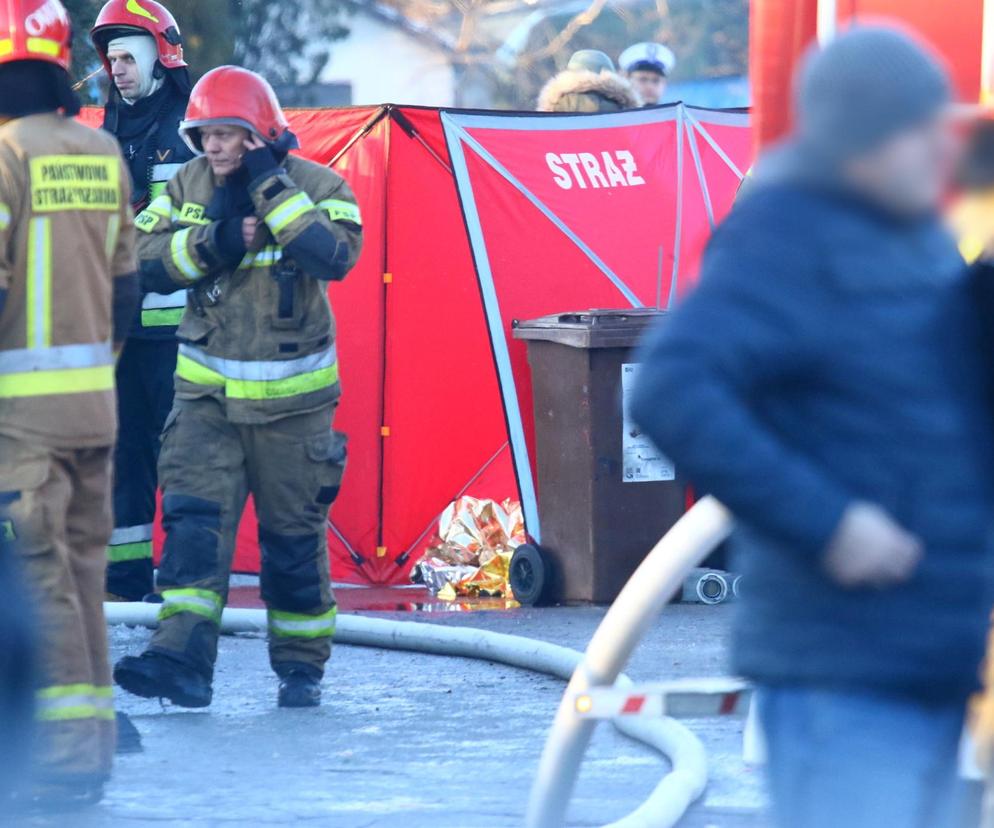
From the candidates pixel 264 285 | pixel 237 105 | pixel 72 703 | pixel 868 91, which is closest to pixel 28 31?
pixel 237 105

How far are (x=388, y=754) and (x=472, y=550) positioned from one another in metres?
3.67

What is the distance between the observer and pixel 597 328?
8242 millimetres

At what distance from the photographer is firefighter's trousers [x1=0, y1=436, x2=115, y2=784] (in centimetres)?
462

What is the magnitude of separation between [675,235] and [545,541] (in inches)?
73.7

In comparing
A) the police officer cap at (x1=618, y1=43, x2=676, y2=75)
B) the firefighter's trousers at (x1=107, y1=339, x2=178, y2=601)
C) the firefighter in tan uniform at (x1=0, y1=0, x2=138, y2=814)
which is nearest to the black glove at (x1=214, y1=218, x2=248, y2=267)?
the firefighter in tan uniform at (x1=0, y1=0, x2=138, y2=814)

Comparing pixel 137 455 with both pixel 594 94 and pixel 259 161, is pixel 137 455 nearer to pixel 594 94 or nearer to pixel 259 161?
pixel 259 161

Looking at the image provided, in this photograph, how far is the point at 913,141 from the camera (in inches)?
92.2

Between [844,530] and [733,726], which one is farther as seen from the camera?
Answer: [733,726]

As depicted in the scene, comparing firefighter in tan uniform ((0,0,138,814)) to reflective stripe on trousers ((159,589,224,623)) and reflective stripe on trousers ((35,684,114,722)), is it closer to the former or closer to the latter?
reflective stripe on trousers ((35,684,114,722))

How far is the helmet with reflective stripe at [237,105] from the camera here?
5.94m

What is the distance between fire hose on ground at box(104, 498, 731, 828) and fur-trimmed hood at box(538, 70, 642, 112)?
3.83m

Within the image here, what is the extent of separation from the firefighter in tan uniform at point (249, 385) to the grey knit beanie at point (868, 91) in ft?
11.8

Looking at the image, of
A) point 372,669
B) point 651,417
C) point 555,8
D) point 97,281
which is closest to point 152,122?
point 372,669

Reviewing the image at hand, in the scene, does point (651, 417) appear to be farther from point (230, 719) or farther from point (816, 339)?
point (230, 719)
